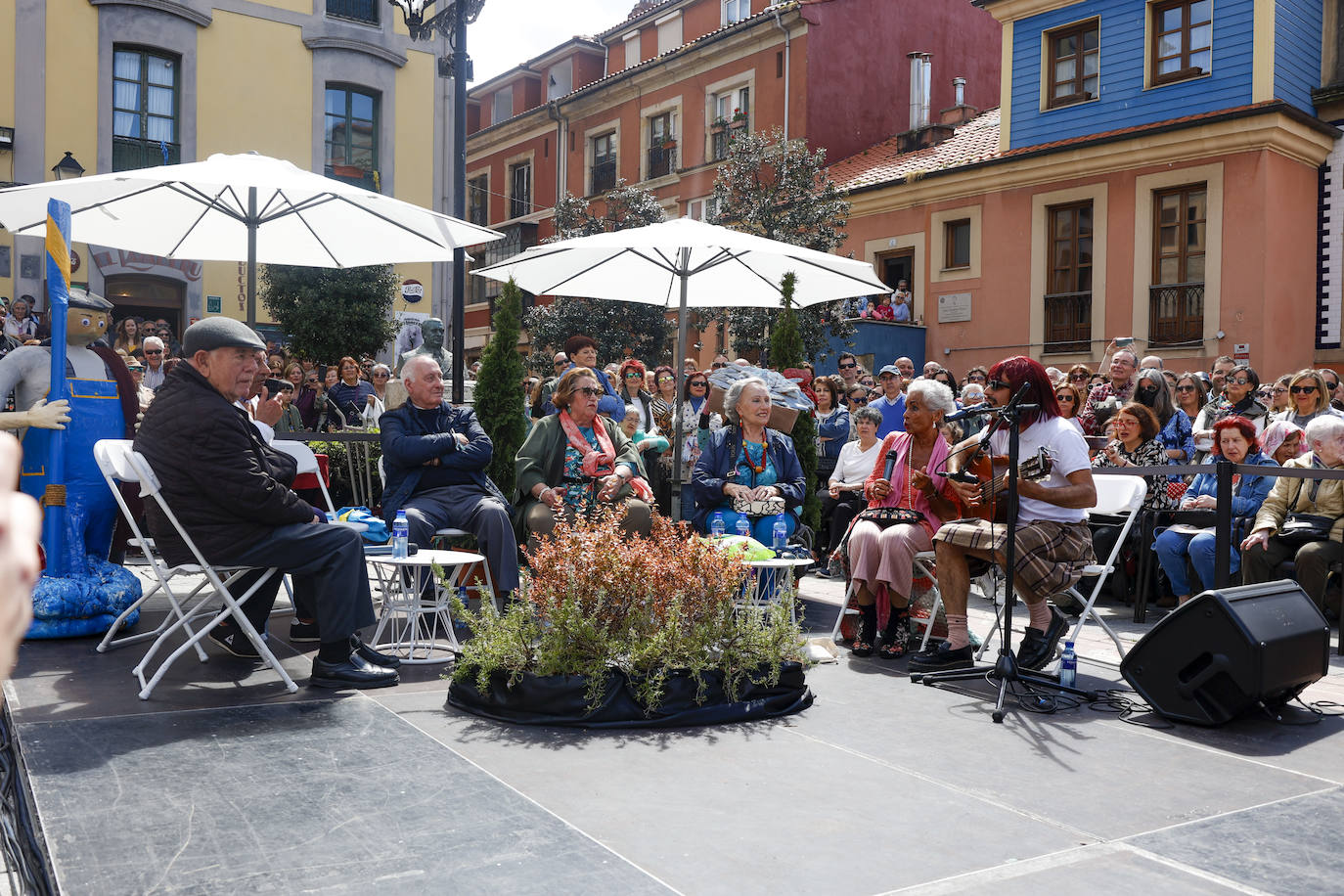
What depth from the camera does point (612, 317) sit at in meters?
27.3

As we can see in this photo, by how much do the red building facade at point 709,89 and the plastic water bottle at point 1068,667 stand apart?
21.9 meters

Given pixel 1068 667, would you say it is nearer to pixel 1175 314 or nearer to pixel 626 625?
pixel 626 625

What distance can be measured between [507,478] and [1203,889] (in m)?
6.42

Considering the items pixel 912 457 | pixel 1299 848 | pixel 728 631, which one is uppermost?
pixel 912 457

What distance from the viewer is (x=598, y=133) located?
35281 mm

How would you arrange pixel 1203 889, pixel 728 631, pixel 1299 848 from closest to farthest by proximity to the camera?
pixel 1203 889, pixel 1299 848, pixel 728 631

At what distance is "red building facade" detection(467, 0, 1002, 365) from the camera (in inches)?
1133

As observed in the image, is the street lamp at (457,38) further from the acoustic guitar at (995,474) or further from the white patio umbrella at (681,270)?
the acoustic guitar at (995,474)

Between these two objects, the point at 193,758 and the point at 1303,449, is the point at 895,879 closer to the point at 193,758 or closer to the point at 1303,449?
the point at 193,758

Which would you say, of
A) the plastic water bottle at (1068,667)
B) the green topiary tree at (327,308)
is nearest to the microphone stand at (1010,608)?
the plastic water bottle at (1068,667)

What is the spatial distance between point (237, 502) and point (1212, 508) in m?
6.49

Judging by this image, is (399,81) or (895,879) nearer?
(895,879)

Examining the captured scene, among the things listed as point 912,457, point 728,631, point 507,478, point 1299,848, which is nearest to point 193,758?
point 728,631

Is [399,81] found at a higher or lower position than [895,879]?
higher
